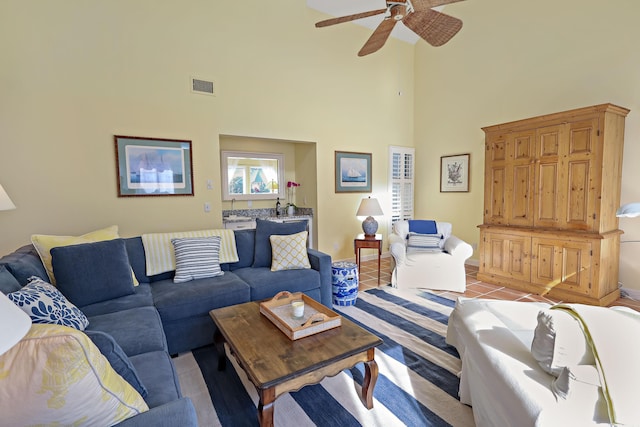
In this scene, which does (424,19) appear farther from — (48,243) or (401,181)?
(401,181)

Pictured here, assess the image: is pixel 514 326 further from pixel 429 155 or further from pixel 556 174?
pixel 429 155

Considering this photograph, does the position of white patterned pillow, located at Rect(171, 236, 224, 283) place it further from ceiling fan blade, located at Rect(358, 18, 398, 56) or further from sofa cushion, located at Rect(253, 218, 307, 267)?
ceiling fan blade, located at Rect(358, 18, 398, 56)

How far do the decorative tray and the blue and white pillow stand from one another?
112cm

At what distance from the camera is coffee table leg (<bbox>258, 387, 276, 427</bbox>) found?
1493 millimetres

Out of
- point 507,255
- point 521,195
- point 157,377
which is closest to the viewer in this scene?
point 157,377

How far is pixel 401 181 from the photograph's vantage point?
5910 millimetres

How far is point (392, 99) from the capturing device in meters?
5.65

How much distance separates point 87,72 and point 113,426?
3.69 meters

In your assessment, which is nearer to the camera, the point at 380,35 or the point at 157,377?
the point at 157,377

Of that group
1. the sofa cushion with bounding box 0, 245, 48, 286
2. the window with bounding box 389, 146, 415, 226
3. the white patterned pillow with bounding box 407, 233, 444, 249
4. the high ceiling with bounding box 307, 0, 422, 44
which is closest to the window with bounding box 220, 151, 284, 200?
the window with bounding box 389, 146, 415, 226

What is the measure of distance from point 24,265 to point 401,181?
17.5 feet

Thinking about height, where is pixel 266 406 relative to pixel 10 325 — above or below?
below

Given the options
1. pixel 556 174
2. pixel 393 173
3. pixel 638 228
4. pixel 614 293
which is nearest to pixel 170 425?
pixel 556 174

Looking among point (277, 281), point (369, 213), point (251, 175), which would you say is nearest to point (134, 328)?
point (277, 281)
